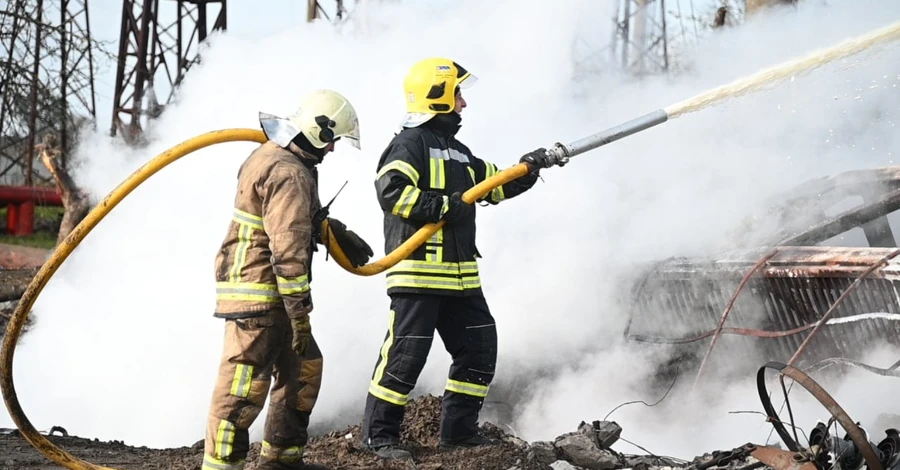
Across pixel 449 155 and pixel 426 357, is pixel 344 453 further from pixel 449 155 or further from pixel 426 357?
pixel 449 155

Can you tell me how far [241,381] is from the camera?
387 centimetres

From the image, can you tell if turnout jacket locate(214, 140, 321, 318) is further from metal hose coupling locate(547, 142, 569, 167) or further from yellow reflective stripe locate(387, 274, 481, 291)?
metal hose coupling locate(547, 142, 569, 167)

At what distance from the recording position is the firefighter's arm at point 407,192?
4.36 metres

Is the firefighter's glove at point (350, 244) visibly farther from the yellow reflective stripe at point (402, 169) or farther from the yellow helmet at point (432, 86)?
the yellow helmet at point (432, 86)

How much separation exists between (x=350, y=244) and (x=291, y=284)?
574 mm

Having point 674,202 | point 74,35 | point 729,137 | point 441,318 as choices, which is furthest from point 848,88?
point 74,35

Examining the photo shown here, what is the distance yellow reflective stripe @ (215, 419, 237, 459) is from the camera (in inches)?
152

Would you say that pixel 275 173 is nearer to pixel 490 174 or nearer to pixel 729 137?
pixel 490 174

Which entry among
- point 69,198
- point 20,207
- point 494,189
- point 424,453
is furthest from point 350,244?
point 20,207

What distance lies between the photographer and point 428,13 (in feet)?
28.6

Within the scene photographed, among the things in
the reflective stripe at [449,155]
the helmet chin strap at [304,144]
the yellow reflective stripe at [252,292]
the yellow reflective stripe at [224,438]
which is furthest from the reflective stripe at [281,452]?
the reflective stripe at [449,155]

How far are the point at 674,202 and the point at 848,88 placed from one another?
5.41ft

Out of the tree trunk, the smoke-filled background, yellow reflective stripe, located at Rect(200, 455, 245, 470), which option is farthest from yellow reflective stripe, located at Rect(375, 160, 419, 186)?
the tree trunk

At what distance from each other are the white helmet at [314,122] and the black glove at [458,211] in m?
0.60
